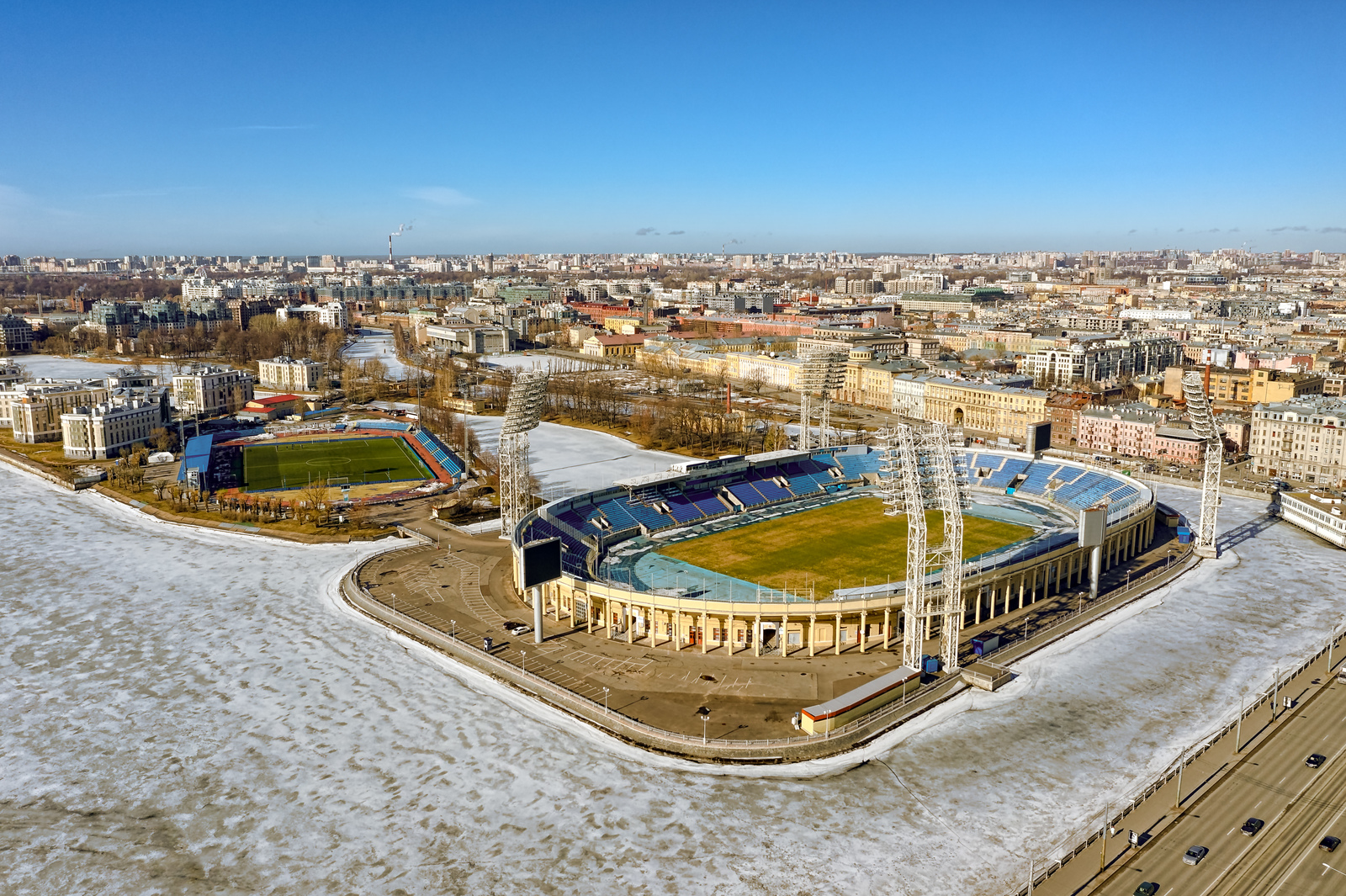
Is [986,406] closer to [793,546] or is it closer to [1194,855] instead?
[793,546]

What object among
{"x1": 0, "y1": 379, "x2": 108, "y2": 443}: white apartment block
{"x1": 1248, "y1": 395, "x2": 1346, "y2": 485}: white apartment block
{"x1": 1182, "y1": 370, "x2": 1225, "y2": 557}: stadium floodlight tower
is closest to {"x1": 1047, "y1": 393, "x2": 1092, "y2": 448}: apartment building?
{"x1": 1248, "y1": 395, "x2": 1346, "y2": 485}: white apartment block

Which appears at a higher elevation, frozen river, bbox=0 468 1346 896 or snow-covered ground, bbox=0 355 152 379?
snow-covered ground, bbox=0 355 152 379

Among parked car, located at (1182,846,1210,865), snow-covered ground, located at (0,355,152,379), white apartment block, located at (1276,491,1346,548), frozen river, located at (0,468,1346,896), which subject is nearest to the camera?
parked car, located at (1182,846,1210,865)

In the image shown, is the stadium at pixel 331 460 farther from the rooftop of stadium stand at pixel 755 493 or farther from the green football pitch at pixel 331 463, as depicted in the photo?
the rooftop of stadium stand at pixel 755 493

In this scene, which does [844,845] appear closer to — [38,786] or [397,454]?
[38,786]

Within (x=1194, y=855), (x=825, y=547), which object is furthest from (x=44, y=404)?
(x=1194, y=855)

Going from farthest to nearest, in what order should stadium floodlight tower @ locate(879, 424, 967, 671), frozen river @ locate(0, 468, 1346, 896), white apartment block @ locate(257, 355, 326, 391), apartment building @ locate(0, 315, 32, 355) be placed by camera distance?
1. apartment building @ locate(0, 315, 32, 355)
2. white apartment block @ locate(257, 355, 326, 391)
3. stadium floodlight tower @ locate(879, 424, 967, 671)
4. frozen river @ locate(0, 468, 1346, 896)

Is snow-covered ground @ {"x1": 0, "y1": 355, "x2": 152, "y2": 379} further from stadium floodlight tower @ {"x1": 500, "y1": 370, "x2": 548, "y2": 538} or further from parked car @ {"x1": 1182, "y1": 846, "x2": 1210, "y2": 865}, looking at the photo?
parked car @ {"x1": 1182, "y1": 846, "x2": 1210, "y2": 865}

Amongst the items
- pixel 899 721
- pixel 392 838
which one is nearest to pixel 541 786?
pixel 392 838
